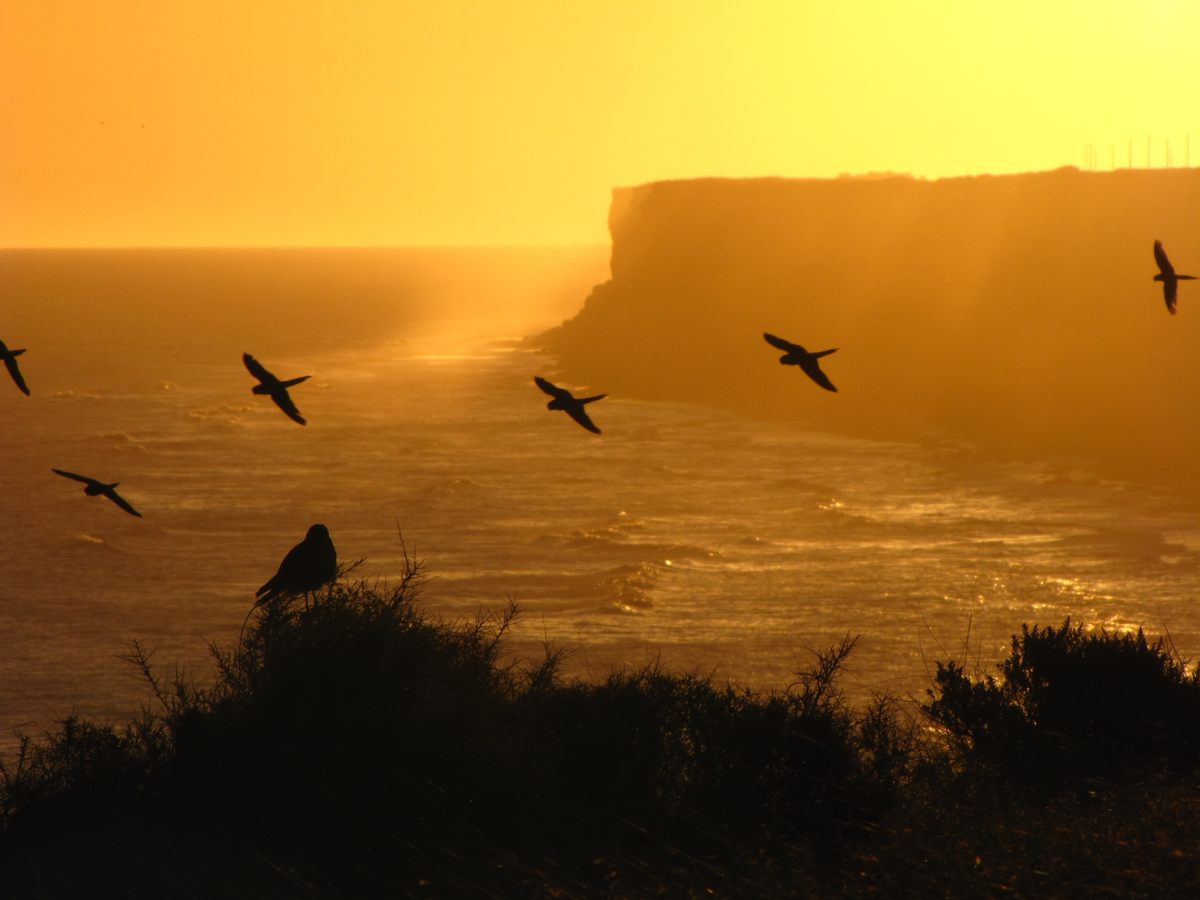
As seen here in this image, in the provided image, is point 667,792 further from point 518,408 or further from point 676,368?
point 676,368

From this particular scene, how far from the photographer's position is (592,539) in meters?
54.6

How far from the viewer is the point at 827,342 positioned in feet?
360

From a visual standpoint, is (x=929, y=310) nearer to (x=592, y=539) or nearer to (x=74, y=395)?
(x=592, y=539)

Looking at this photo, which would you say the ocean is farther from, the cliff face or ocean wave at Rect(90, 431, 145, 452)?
the cliff face

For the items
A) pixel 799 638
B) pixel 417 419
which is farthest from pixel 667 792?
pixel 417 419

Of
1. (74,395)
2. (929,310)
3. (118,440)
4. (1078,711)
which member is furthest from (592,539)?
(74,395)

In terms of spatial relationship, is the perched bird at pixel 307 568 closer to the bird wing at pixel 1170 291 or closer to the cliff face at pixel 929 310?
the bird wing at pixel 1170 291

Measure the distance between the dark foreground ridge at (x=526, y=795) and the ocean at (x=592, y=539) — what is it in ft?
Answer: 6.71

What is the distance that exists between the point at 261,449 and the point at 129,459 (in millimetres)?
6832

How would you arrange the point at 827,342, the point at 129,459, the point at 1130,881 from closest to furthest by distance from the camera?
the point at 1130,881, the point at 129,459, the point at 827,342

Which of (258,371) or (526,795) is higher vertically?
(258,371)

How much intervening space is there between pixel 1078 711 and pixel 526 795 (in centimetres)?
634

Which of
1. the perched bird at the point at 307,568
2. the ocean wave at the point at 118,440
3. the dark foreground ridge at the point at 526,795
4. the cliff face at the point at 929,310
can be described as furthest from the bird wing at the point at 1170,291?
the ocean wave at the point at 118,440

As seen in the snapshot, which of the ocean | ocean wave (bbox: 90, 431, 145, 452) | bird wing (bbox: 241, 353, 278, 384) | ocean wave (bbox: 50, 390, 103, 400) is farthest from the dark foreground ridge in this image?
ocean wave (bbox: 50, 390, 103, 400)
